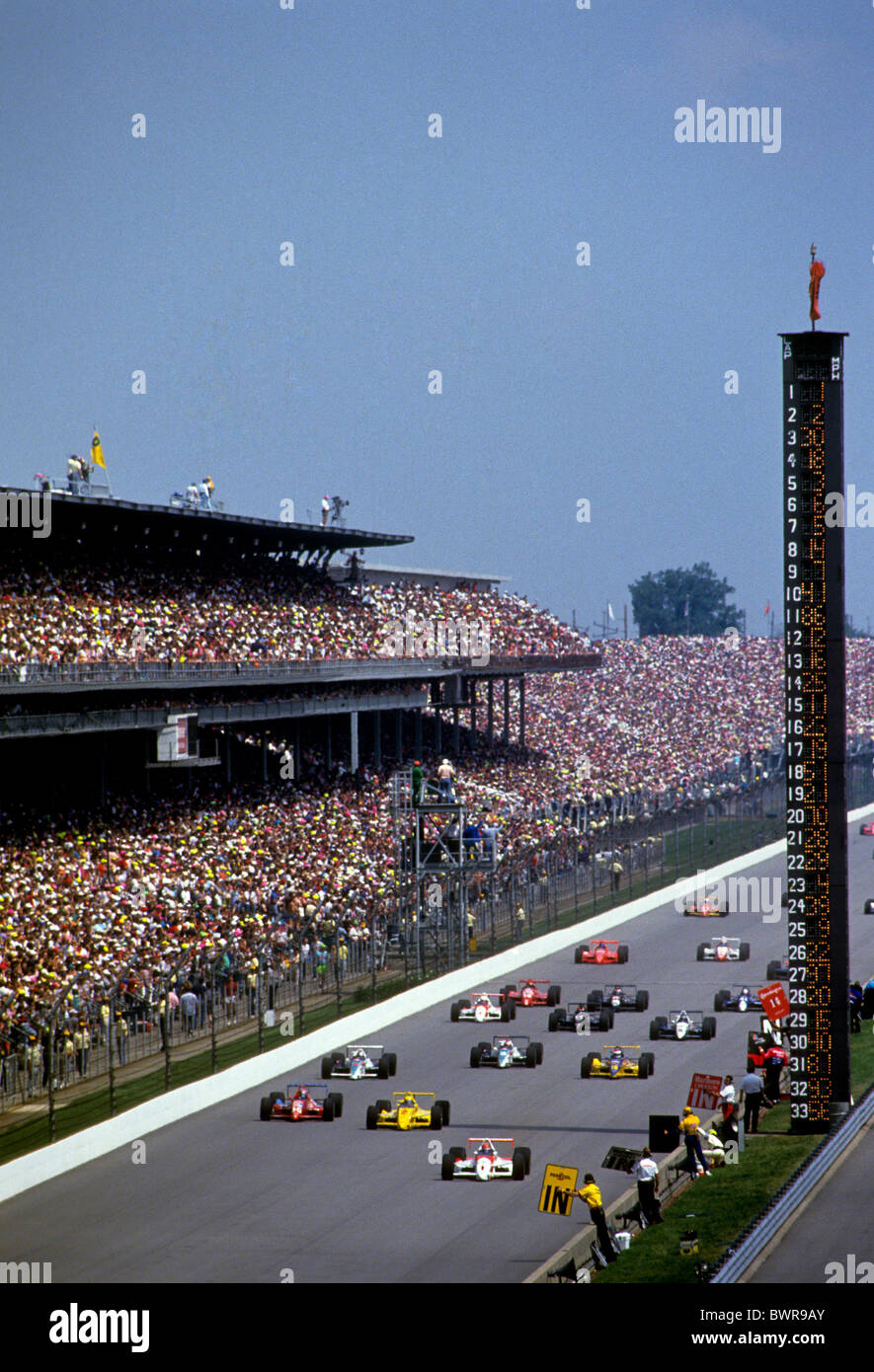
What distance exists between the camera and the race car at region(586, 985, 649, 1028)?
34.4 m

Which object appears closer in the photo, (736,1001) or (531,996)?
(736,1001)

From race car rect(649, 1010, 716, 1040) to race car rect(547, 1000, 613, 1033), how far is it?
1246 millimetres

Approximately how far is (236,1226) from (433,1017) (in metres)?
13.7

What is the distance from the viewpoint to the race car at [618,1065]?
→ 2906 cm

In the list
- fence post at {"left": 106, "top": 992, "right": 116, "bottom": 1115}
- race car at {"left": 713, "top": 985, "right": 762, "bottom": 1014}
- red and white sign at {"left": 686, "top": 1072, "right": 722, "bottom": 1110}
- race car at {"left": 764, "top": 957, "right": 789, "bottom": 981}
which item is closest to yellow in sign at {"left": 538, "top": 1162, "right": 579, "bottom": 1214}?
red and white sign at {"left": 686, "top": 1072, "right": 722, "bottom": 1110}

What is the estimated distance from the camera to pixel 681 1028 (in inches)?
1261


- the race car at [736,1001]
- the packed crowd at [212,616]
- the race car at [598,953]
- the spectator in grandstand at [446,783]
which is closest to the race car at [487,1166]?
the race car at [736,1001]

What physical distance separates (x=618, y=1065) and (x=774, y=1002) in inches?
175

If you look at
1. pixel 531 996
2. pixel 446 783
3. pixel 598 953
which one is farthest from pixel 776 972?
pixel 446 783

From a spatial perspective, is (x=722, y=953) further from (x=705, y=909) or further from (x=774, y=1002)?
(x=774, y=1002)

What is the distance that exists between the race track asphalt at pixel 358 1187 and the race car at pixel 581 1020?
0.29 m

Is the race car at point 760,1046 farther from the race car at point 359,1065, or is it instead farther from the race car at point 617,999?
the race car at point 617,999
